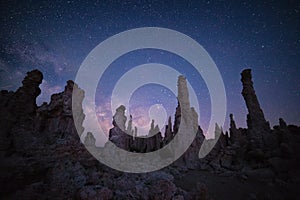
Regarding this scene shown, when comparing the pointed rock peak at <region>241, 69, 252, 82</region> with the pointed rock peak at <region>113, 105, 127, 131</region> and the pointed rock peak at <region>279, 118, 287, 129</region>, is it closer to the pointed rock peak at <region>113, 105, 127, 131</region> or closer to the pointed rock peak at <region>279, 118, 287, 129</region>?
the pointed rock peak at <region>279, 118, 287, 129</region>

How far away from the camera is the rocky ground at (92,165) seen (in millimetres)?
8656

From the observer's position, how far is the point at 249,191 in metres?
14.2

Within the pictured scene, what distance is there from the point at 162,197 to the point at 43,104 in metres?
23.4

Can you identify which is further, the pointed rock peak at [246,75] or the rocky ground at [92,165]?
the pointed rock peak at [246,75]

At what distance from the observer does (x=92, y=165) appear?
13836 millimetres

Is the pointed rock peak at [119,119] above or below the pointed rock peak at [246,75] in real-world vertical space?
below

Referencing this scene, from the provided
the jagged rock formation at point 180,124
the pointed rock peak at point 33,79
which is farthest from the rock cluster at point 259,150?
the pointed rock peak at point 33,79

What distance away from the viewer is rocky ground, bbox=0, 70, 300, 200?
8656 millimetres

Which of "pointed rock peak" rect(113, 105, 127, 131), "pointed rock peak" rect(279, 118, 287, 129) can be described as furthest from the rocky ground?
"pointed rock peak" rect(113, 105, 127, 131)

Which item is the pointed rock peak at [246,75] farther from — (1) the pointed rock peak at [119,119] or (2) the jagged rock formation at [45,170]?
(2) the jagged rock formation at [45,170]

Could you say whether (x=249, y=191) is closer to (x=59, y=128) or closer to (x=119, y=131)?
(x=119, y=131)

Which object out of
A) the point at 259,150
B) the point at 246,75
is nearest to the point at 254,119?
the point at 259,150

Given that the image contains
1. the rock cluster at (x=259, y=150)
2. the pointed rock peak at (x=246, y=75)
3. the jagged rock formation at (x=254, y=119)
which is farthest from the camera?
the pointed rock peak at (x=246, y=75)

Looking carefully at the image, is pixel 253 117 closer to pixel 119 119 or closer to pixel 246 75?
pixel 246 75
